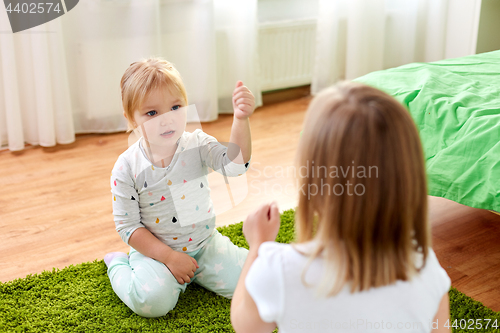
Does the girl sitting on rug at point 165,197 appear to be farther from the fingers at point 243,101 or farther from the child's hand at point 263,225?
the child's hand at point 263,225

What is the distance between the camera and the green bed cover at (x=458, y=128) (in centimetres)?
120

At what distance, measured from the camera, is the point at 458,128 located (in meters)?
1.30

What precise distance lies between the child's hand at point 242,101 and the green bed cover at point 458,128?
Answer: 1.91 ft

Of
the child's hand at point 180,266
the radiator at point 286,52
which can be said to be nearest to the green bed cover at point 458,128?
the child's hand at point 180,266

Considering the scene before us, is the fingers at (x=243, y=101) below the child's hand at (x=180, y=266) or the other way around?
the other way around

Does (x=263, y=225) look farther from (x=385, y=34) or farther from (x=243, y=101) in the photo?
(x=385, y=34)

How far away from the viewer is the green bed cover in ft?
3.94

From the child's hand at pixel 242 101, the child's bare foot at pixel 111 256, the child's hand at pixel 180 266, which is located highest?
the child's hand at pixel 242 101

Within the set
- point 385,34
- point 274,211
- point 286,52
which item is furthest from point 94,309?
point 385,34

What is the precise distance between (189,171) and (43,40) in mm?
1300

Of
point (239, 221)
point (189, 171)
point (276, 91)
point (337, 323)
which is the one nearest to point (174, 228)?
point (189, 171)

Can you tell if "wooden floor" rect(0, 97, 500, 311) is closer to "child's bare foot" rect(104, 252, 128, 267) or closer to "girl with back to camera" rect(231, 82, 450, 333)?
"child's bare foot" rect(104, 252, 128, 267)

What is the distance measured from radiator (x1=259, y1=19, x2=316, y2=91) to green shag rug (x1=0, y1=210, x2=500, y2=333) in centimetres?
191

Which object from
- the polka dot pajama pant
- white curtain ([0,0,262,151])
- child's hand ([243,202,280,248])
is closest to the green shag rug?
the polka dot pajama pant
